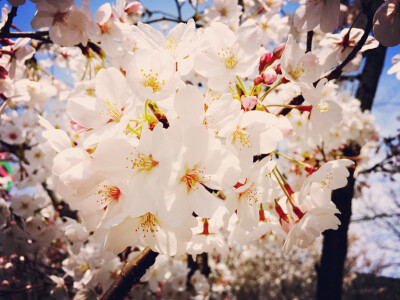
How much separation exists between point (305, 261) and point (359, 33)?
38.7 ft

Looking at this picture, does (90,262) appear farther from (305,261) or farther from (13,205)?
(305,261)

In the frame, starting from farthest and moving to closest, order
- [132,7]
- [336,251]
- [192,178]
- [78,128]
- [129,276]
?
[336,251]
[132,7]
[129,276]
[78,128]
[192,178]

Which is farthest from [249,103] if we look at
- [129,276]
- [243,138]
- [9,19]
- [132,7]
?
[132,7]

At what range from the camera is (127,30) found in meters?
1.51

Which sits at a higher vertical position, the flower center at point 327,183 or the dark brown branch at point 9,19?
the dark brown branch at point 9,19

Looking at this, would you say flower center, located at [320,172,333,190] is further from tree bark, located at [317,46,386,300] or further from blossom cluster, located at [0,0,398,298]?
tree bark, located at [317,46,386,300]

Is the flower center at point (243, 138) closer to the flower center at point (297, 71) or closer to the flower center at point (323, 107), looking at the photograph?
the flower center at point (297, 71)

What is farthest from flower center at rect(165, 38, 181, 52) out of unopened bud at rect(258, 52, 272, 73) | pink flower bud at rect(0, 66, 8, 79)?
pink flower bud at rect(0, 66, 8, 79)

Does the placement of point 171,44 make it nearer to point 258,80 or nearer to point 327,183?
point 258,80

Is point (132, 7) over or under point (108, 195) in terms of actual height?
over

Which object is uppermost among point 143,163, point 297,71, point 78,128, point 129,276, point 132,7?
point 132,7

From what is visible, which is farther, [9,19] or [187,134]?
[9,19]

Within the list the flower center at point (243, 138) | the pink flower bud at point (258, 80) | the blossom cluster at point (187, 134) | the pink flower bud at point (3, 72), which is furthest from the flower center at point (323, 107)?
the pink flower bud at point (3, 72)

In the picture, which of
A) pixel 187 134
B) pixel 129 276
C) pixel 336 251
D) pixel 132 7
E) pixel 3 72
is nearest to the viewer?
pixel 187 134
